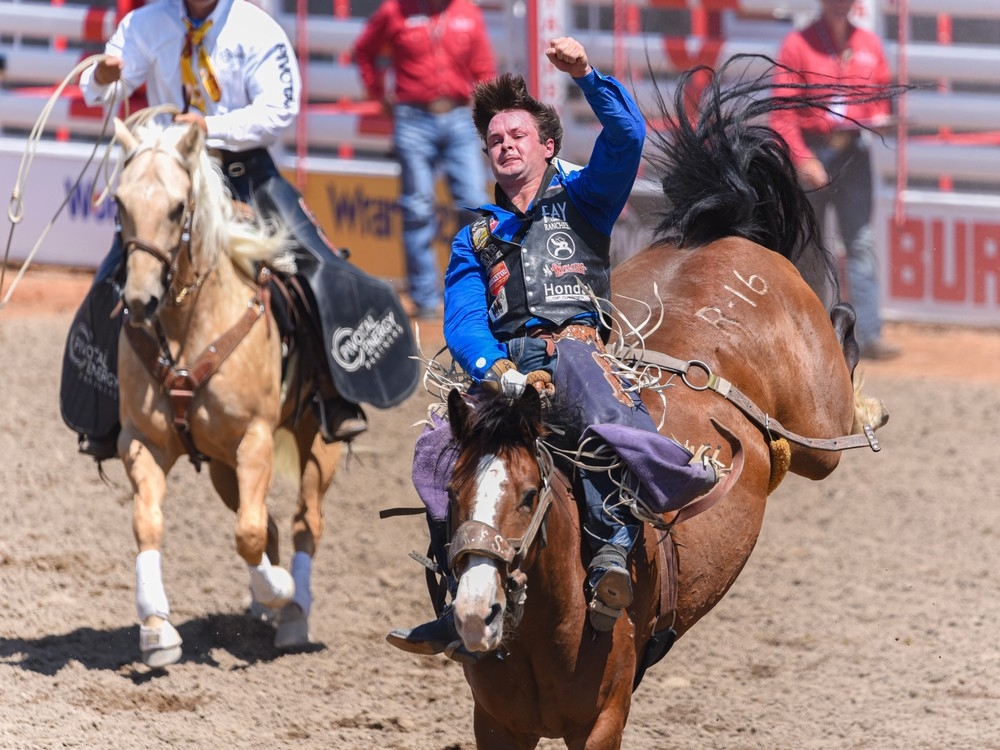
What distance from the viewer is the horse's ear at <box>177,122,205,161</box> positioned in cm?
496

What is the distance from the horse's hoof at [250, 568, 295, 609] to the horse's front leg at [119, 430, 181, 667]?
13.7 inches

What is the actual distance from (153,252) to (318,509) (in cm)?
160

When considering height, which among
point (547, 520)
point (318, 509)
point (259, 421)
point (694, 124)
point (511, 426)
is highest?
point (694, 124)

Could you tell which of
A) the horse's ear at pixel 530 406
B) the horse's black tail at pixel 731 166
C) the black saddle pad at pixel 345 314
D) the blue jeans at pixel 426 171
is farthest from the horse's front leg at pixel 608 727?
the blue jeans at pixel 426 171

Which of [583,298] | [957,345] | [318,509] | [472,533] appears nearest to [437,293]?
[957,345]

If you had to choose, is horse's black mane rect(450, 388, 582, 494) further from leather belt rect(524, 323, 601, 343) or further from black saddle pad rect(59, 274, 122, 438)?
black saddle pad rect(59, 274, 122, 438)

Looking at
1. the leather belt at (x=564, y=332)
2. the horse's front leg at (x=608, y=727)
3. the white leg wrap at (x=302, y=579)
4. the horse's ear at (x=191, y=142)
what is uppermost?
the horse's ear at (x=191, y=142)

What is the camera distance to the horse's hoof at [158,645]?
496cm

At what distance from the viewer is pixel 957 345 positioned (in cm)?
982

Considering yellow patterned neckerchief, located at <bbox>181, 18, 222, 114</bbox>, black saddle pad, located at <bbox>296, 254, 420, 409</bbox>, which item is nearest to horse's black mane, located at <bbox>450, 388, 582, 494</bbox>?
black saddle pad, located at <bbox>296, 254, 420, 409</bbox>

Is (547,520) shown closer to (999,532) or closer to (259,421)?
(259,421)

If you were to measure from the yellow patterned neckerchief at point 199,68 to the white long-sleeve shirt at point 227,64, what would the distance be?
0.02 meters

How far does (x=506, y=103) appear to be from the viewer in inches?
147

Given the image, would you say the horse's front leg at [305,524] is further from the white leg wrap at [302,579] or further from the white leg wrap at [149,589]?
the white leg wrap at [149,589]
